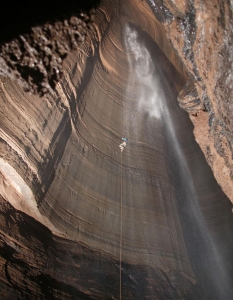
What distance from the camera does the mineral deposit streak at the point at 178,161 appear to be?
5.23 metres

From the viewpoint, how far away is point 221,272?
543 centimetres

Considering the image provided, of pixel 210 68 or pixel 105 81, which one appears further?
pixel 105 81

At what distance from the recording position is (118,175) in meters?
4.85

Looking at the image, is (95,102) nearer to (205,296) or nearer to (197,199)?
(197,199)

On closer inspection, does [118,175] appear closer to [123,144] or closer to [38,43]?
[123,144]

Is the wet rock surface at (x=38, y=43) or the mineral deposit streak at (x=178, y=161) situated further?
the mineral deposit streak at (x=178, y=161)

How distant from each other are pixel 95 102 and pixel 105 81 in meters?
0.57

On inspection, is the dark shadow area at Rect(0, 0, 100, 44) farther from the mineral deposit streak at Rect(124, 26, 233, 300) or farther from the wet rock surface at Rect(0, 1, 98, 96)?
the mineral deposit streak at Rect(124, 26, 233, 300)

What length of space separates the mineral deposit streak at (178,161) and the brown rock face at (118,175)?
0.08ft

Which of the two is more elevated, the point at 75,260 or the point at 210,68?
the point at 210,68

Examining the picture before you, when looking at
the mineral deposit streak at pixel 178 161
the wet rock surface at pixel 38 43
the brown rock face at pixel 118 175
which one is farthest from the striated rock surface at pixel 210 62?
the wet rock surface at pixel 38 43

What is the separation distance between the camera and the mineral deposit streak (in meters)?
5.23

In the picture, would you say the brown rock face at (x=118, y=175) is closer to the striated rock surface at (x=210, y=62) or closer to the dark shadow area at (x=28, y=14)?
the striated rock surface at (x=210, y=62)

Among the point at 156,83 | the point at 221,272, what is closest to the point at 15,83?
the point at 156,83
